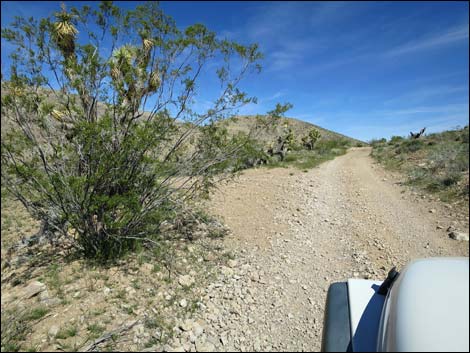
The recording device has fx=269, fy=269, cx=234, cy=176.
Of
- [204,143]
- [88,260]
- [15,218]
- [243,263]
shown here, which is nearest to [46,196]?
[88,260]

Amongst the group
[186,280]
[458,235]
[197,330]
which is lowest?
[197,330]

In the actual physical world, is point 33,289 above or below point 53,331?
above

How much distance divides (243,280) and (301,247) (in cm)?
174

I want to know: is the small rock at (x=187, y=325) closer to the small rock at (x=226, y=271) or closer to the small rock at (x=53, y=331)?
the small rock at (x=226, y=271)

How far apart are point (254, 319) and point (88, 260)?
3.11 meters

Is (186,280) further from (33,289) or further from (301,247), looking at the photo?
(301,247)

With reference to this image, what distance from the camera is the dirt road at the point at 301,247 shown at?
12.2 ft

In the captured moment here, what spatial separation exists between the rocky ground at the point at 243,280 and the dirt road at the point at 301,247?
2 centimetres

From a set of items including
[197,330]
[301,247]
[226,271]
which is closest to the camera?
[197,330]

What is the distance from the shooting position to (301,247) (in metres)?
5.84

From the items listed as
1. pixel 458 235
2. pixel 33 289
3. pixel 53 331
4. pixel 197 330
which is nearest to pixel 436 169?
pixel 458 235

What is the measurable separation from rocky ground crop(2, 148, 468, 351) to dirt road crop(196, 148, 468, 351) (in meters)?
0.02

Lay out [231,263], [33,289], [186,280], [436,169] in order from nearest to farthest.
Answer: [33,289] < [186,280] < [231,263] < [436,169]

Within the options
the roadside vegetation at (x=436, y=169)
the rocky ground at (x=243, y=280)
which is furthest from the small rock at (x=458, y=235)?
the roadside vegetation at (x=436, y=169)
